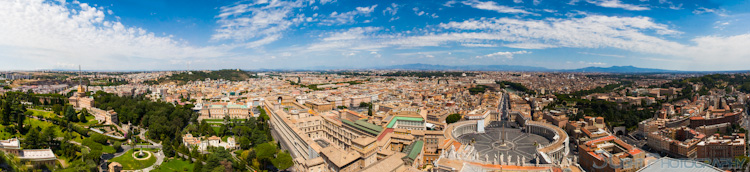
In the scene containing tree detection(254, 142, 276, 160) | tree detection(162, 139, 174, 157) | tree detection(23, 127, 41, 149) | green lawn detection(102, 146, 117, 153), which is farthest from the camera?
green lawn detection(102, 146, 117, 153)

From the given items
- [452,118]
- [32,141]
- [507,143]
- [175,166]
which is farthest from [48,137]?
[507,143]

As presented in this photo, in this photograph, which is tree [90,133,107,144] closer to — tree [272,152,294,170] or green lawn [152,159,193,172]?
green lawn [152,159,193,172]

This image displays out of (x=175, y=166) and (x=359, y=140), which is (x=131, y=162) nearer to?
(x=175, y=166)

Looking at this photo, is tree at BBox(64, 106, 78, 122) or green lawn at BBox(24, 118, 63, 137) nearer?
green lawn at BBox(24, 118, 63, 137)

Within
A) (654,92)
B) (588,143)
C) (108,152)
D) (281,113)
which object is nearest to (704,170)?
(588,143)

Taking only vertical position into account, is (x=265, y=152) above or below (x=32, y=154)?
below

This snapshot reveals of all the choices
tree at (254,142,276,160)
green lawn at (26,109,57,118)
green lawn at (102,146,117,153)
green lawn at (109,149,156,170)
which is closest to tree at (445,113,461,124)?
tree at (254,142,276,160)

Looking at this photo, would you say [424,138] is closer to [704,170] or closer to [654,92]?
[704,170]

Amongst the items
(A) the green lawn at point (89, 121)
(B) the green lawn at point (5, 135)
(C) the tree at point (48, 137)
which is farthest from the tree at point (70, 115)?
(C) the tree at point (48, 137)
